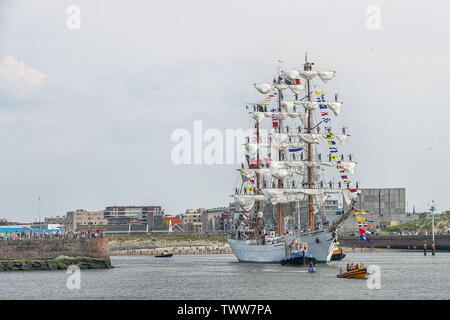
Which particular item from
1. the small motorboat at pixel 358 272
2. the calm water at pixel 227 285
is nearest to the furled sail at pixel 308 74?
the calm water at pixel 227 285

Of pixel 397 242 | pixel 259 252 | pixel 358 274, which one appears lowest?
pixel 397 242

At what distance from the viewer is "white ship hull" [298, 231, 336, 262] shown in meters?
111

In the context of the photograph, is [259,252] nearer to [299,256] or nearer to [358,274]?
[299,256]

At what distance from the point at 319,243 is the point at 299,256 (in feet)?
30.3

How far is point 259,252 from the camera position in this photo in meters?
120

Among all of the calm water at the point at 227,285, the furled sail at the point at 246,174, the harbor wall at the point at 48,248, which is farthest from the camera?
the furled sail at the point at 246,174

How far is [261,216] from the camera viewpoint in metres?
129

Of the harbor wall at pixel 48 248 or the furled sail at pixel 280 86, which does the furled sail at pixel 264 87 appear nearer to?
the furled sail at pixel 280 86

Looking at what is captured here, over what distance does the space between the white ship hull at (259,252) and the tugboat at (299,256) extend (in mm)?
7849

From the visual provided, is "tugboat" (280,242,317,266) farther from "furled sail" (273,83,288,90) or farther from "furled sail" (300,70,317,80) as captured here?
"furled sail" (273,83,288,90)

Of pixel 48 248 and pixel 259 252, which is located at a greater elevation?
pixel 48 248

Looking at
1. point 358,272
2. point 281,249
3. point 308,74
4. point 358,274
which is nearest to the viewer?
point 358,272

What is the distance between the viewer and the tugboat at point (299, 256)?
102m

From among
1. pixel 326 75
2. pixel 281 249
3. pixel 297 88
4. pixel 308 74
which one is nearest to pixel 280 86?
pixel 297 88
